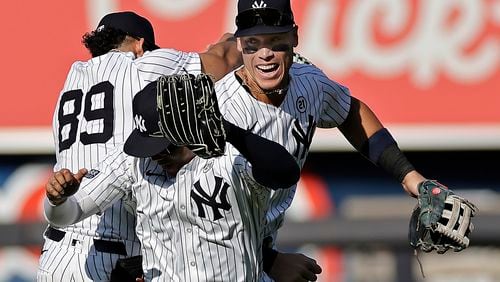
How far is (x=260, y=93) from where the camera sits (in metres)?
4.39

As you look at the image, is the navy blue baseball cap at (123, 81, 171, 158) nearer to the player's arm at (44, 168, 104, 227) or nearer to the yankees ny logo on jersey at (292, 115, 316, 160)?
the player's arm at (44, 168, 104, 227)

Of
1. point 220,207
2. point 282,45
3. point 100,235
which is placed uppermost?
point 282,45

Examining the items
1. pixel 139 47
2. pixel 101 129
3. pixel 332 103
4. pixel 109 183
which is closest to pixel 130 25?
pixel 139 47

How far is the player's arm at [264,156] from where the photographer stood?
162 inches

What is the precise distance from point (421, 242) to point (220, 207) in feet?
2.33

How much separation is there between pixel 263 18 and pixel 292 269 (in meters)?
1.01

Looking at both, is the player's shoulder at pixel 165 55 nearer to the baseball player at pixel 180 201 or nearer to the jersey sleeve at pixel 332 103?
the jersey sleeve at pixel 332 103

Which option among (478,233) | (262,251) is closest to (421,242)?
(262,251)

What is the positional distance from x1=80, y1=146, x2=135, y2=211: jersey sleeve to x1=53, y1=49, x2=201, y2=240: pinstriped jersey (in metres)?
0.59

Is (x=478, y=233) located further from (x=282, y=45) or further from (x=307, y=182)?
(x=307, y=182)

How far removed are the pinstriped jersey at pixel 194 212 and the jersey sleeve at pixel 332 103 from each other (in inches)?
20.1

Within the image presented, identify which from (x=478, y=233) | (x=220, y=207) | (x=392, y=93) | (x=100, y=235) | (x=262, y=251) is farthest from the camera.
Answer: (x=392, y=93)

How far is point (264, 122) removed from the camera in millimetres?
4355

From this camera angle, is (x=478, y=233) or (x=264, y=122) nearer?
(x=264, y=122)
